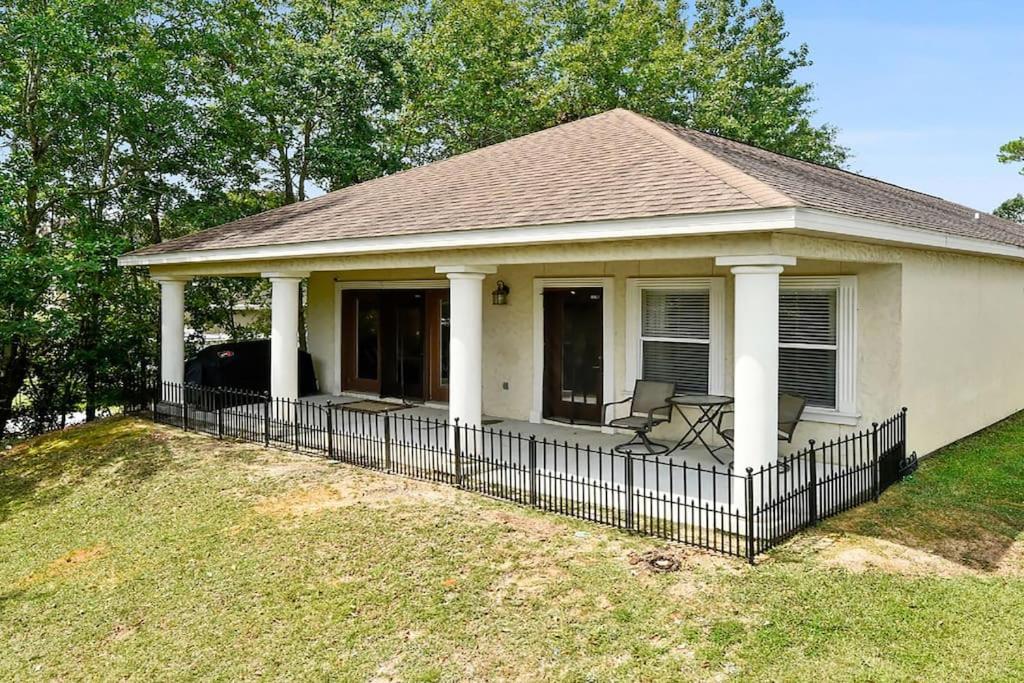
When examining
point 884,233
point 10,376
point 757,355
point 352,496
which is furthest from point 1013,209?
point 10,376

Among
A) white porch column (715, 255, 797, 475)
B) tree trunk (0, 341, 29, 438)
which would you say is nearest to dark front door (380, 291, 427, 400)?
tree trunk (0, 341, 29, 438)

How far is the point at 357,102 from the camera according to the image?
831 inches

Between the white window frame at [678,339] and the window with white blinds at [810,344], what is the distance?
2.54 feet

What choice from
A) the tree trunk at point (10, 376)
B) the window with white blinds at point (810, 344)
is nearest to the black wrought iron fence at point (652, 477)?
the window with white blinds at point (810, 344)

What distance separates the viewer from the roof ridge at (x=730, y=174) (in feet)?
20.5

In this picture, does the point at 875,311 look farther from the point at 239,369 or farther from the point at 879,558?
the point at 239,369

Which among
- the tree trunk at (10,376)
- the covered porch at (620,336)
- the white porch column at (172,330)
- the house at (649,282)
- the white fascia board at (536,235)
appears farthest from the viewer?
the tree trunk at (10,376)

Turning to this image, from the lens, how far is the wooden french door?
44.1ft

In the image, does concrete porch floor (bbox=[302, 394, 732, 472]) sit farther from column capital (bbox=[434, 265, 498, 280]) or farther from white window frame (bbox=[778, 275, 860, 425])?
column capital (bbox=[434, 265, 498, 280])

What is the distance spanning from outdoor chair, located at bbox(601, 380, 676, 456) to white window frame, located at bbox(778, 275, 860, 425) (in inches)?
75.8

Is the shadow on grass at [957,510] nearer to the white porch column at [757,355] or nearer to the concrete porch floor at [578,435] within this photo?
the white porch column at [757,355]

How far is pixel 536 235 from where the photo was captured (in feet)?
25.7

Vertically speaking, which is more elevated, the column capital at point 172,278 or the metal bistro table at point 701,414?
the column capital at point 172,278

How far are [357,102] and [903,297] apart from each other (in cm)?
1709
